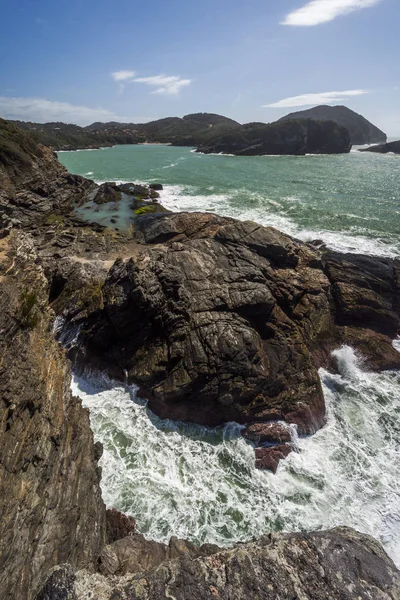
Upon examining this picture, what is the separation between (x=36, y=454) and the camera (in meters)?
8.80

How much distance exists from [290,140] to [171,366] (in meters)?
148

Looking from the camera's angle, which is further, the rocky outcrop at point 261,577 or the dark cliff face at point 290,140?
the dark cliff face at point 290,140

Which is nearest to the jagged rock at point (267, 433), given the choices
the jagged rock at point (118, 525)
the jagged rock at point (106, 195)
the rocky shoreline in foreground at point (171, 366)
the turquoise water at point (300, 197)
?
the rocky shoreline in foreground at point (171, 366)

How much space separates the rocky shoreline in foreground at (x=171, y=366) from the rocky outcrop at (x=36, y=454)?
0.05 m

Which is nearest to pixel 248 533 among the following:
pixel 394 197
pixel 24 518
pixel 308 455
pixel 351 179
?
pixel 308 455

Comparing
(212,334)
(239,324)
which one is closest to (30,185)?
(212,334)

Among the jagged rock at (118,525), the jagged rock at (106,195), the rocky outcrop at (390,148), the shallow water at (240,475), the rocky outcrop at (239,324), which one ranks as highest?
the rocky outcrop at (390,148)

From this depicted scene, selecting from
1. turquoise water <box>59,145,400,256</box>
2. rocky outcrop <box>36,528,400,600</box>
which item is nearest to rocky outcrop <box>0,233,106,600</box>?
rocky outcrop <box>36,528,400,600</box>

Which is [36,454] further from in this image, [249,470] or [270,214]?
[270,214]

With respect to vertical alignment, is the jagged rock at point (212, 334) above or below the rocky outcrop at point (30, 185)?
below

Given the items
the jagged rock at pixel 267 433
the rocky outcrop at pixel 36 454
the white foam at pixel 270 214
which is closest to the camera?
the rocky outcrop at pixel 36 454

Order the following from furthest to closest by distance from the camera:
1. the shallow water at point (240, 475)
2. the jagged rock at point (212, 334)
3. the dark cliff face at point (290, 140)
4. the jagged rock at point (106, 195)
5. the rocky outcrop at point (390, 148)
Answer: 1. the rocky outcrop at point (390, 148)
2. the dark cliff face at point (290, 140)
3. the jagged rock at point (106, 195)
4. the jagged rock at point (212, 334)
5. the shallow water at point (240, 475)

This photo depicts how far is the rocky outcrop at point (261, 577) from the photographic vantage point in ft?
20.3

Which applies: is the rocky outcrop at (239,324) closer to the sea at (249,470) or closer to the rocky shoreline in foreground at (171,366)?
the rocky shoreline in foreground at (171,366)
